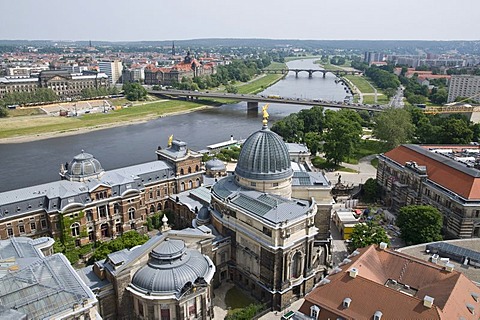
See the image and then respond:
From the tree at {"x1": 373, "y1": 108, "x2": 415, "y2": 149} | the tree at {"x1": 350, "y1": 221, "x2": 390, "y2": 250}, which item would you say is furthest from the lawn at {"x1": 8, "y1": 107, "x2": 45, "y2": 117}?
the tree at {"x1": 350, "y1": 221, "x2": 390, "y2": 250}

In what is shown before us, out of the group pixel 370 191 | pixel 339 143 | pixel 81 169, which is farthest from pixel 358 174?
pixel 81 169

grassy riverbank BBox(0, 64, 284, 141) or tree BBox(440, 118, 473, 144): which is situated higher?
tree BBox(440, 118, 473, 144)

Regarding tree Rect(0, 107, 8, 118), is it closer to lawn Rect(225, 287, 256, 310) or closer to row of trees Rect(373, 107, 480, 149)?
row of trees Rect(373, 107, 480, 149)

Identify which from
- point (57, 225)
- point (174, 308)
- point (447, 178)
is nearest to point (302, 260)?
point (174, 308)

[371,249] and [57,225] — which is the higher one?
[371,249]

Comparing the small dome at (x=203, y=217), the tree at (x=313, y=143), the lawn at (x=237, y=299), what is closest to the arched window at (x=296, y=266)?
the lawn at (x=237, y=299)

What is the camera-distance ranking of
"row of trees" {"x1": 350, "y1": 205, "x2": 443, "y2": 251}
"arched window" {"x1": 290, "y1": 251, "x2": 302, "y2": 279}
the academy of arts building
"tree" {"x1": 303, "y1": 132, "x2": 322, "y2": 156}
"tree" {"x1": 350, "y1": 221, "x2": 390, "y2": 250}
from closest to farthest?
the academy of arts building → "arched window" {"x1": 290, "y1": 251, "x2": 302, "y2": 279} → "tree" {"x1": 350, "y1": 221, "x2": 390, "y2": 250} → "row of trees" {"x1": 350, "y1": 205, "x2": 443, "y2": 251} → "tree" {"x1": 303, "y1": 132, "x2": 322, "y2": 156}

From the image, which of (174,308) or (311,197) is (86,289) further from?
(311,197)
